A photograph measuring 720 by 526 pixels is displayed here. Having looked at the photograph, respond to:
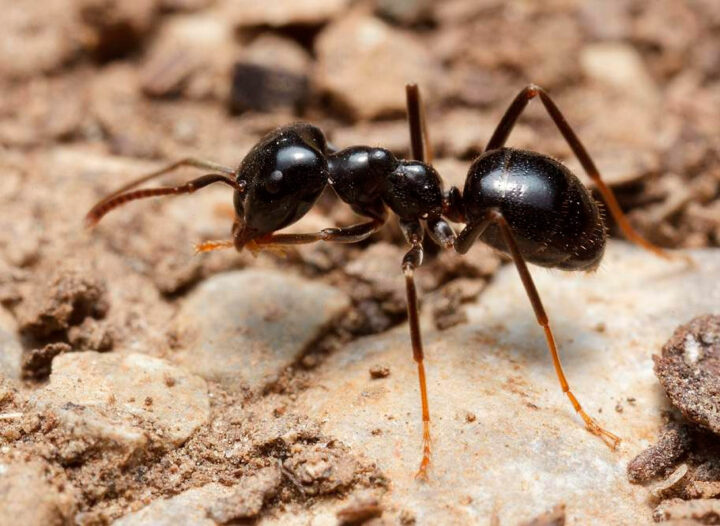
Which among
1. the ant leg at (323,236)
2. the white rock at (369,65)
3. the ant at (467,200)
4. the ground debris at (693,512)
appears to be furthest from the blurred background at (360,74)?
the ground debris at (693,512)

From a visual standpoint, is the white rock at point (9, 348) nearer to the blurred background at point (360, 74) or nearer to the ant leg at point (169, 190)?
the ant leg at point (169, 190)

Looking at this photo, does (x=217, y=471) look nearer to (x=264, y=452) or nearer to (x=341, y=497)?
(x=264, y=452)

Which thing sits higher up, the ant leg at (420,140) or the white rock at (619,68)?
the white rock at (619,68)

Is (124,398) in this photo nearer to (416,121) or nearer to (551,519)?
(551,519)

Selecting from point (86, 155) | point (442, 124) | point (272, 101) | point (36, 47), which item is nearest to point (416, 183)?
point (442, 124)

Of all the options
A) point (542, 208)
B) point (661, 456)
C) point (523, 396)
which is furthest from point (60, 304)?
point (661, 456)

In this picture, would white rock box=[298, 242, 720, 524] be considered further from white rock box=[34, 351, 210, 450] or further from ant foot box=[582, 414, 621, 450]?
white rock box=[34, 351, 210, 450]
